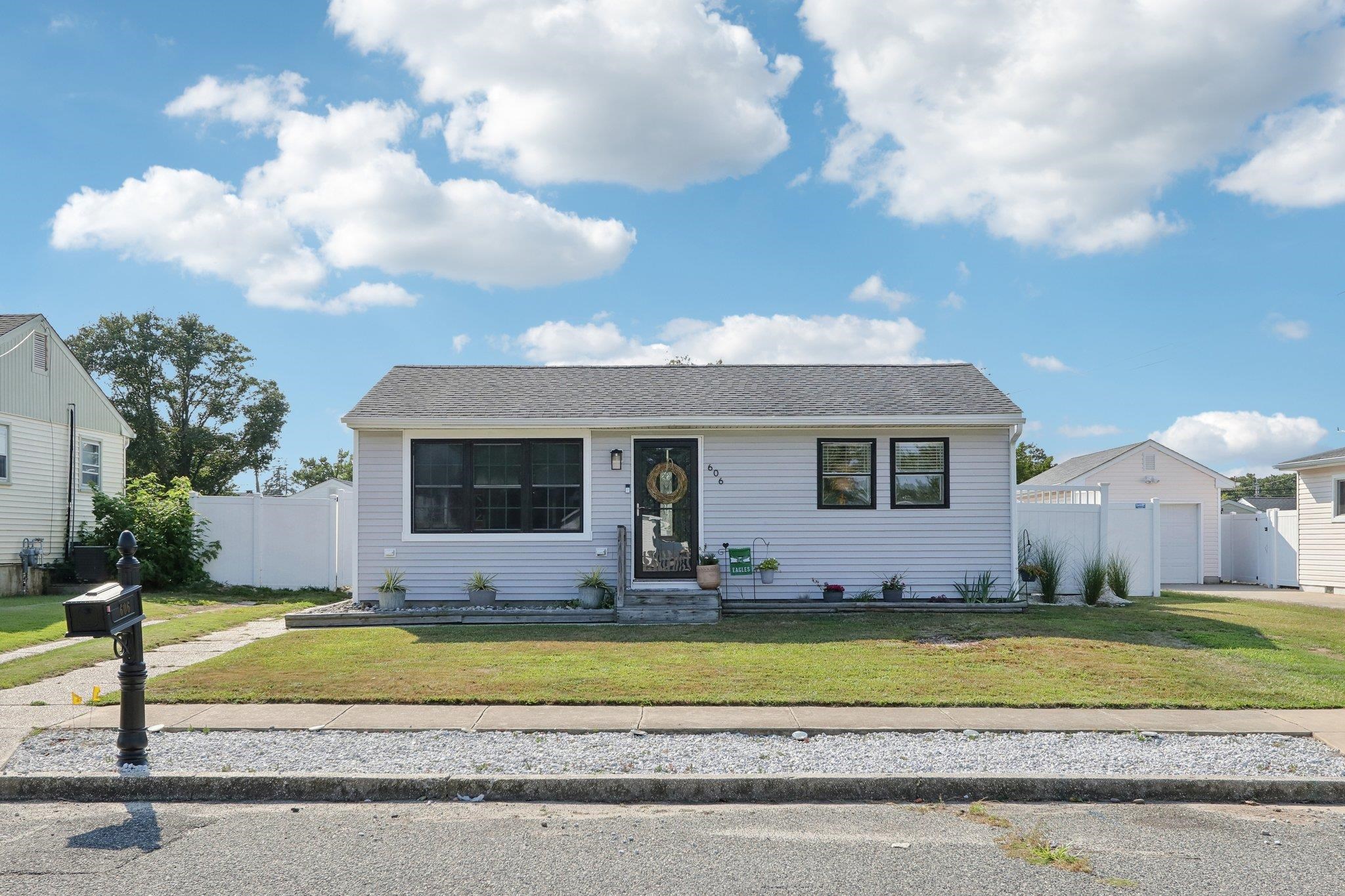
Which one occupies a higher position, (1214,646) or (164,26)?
(164,26)

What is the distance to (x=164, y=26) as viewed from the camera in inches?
463

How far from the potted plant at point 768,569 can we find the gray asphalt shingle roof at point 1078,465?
12.0 m

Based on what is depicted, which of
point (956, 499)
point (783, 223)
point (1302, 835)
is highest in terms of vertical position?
point (783, 223)

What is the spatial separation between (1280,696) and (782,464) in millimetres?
7340

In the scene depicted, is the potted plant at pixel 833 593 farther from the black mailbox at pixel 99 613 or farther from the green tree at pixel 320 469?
the green tree at pixel 320 469

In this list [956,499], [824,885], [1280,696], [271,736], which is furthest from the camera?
[956,499]

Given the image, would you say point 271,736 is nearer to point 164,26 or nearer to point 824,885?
point 824,885

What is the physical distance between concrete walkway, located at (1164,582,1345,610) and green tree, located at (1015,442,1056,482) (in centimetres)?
1591

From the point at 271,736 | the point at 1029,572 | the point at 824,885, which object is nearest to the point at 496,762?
the point at 271,736

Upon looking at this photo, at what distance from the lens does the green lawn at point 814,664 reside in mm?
7629

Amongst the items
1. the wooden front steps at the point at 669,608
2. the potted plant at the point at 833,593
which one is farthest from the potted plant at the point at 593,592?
the potted plant at the point at 833,593

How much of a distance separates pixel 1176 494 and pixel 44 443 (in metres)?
27.1

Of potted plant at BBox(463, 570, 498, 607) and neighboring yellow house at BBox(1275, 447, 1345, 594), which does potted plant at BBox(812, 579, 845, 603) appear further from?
neighboring yellow house at BBox(1275, 447, 1345, 594)

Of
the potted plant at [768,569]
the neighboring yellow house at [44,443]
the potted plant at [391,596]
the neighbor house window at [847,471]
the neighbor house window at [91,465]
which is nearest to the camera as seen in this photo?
the potted plant at [391,596]
